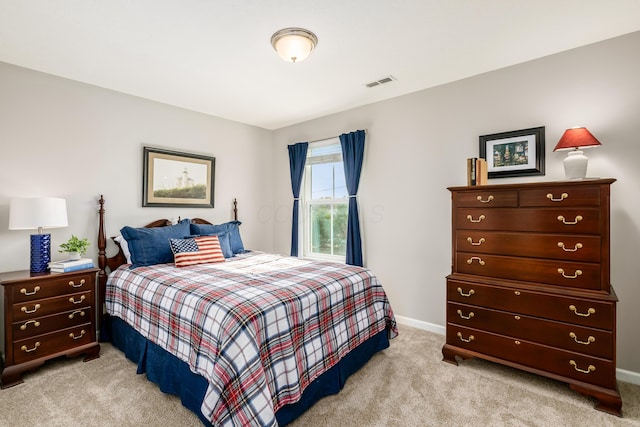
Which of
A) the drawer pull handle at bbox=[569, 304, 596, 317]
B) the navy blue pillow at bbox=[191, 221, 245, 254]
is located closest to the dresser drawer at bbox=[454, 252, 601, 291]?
the drawer pull handle at bbox=[569, 304, 596, 317]

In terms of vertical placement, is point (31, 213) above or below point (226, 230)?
above

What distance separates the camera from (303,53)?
7.43ft

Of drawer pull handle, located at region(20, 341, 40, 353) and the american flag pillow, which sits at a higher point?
the american flag pillow

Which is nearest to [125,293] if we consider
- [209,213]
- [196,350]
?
[196,350]

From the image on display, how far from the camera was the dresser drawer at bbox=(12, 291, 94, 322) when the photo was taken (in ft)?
7.45

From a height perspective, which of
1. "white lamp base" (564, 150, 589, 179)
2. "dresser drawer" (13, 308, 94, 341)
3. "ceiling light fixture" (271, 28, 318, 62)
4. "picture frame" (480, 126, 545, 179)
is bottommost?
"dresser drawer" (13, 308, 94, 341)

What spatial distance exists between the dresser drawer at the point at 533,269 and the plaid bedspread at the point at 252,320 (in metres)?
0.80

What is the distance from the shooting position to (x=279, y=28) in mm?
2115

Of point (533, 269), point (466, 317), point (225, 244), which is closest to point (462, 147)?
point (533, 269)

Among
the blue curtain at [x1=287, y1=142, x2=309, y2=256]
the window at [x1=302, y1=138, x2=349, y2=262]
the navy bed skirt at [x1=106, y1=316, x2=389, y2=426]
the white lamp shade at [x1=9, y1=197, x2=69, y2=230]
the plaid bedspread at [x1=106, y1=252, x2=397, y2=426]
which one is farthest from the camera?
the blue curtain at [x1=287, y1=142, x2=309, y2=256]

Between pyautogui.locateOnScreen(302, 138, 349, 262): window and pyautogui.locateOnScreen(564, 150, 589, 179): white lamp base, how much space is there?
227 cm

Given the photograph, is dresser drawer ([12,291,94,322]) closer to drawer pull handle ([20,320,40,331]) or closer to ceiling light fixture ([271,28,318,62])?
drawer pull handle ([20,320,40,331])

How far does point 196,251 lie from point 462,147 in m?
2.82

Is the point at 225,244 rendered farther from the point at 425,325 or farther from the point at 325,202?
the point at 425,325
